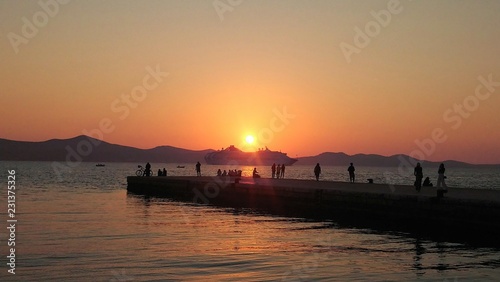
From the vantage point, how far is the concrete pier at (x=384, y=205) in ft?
96.9

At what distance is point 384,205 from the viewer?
120ft

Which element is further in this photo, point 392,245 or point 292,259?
point 392,245

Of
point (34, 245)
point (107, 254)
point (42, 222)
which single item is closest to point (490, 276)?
point (107, 254)

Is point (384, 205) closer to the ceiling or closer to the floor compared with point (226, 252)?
closer to the ceiling

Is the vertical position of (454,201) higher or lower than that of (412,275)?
higher

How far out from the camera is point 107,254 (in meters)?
23.1

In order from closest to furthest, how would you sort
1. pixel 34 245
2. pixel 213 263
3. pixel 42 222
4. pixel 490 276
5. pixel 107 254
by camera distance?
pixel 490 276
pixel 213 263
pixel 107 254
pixel 34 245
pixel 42 222

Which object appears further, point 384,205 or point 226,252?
point 384,205

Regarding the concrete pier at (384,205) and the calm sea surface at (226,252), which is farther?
the concrete pier at (384,205)

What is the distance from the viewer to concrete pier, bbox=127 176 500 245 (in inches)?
1163

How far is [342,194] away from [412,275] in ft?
71.4

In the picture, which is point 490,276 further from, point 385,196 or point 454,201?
point 385,196

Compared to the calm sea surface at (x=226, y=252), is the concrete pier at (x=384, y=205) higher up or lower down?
higher up

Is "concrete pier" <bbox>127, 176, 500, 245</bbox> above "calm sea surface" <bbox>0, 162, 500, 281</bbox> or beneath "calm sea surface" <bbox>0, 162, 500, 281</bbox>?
above
